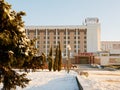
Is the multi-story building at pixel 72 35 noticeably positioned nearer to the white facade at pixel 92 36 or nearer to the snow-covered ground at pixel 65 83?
the white facade at pixel 92 36

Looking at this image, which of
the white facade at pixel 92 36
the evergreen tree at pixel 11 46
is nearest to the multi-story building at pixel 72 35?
the white facade at pixel 92 36

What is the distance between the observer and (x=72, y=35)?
10281 centimetres

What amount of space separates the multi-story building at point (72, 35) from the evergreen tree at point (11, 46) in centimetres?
9064

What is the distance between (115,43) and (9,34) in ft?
577

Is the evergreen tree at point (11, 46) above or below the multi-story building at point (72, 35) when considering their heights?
below

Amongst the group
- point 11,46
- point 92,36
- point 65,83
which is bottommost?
point 65,83

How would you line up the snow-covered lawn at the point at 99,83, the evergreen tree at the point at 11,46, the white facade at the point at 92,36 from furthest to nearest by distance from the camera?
the white facade at the point at 92,36 < the snow-covered lawn at the point at 99,83 < the evergreen tree at the point at 11,46

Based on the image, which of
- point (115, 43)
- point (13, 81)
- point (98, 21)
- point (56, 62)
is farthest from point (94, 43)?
point (13, 81)

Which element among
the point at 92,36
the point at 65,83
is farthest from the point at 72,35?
the point at 65,83

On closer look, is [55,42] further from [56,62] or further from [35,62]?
[35,62]

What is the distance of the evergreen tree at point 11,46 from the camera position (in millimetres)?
10590

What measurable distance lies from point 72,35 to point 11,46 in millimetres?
92312

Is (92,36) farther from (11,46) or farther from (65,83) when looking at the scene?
(11,46)

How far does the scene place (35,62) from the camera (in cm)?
1147
